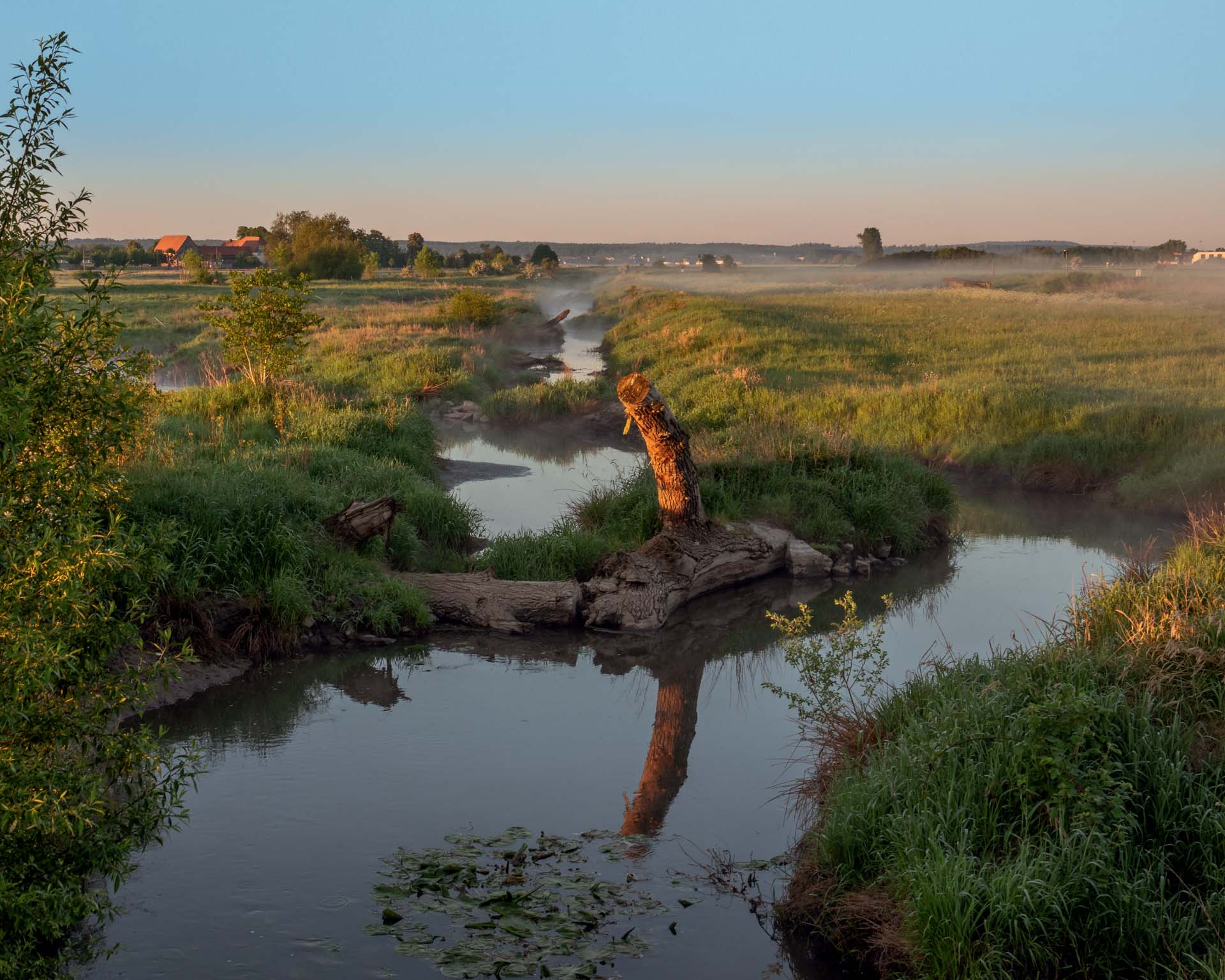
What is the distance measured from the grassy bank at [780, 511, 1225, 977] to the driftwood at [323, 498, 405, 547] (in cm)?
596

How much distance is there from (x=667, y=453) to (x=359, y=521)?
11.0 feet

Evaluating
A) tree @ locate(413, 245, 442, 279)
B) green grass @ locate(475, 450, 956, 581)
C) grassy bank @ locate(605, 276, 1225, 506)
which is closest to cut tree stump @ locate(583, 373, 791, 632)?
green grass @ locate(475, 450, 956, 581)

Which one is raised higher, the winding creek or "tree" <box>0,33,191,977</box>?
"tree" <box>0,33,191,977</box>

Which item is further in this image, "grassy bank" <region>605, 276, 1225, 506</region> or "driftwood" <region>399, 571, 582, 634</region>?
"grassy bank" <region>605, 276, 1225, 506</region>

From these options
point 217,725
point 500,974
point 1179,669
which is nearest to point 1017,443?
point 1179,669

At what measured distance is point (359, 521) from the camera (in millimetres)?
11203

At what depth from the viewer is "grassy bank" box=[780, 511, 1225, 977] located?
4.73m

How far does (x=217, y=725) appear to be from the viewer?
870cm

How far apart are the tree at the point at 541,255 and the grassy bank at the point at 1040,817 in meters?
128

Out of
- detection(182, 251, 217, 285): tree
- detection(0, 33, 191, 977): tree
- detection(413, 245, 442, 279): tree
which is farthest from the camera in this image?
detection(413, 245, 442, 279): tree

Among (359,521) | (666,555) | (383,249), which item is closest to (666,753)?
(666,555)

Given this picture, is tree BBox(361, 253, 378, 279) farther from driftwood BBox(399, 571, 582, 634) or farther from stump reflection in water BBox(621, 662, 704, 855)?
stump reflection in water BBox(621, 662, 704, 855)

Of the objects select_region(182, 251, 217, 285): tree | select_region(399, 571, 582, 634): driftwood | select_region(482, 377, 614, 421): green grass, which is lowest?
select_region(399, 571, 582, 634): driftwood

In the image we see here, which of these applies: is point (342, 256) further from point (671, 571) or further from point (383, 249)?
point (671, 571)
